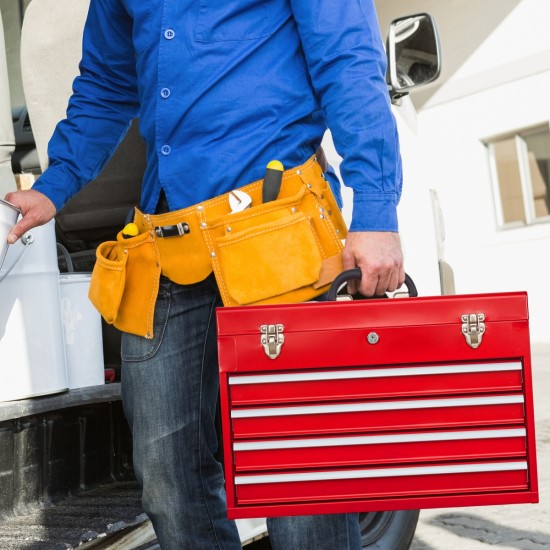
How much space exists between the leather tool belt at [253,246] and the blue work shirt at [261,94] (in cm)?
4

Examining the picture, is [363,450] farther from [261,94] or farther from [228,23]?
[228,23]

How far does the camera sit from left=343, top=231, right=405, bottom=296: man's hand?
1.68 m

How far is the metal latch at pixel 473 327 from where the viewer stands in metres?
1.59

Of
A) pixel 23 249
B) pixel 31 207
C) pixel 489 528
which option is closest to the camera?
pixel 31 207

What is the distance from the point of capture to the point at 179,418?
184cm

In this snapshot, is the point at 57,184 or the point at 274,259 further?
the point at 57,184

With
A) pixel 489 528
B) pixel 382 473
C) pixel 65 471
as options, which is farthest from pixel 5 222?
pixel 489 528

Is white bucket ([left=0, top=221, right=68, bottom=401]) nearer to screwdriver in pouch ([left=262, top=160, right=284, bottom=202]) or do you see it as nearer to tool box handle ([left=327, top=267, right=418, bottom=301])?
screwdriver in pouch ([left=262, top=160, right=284, bottom=202])

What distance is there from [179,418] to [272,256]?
41 centimetres

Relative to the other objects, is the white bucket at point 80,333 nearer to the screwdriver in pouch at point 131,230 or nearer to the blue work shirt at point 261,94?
the screwdriver in pouch at point 131,230

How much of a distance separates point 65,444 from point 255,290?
33.1 inches

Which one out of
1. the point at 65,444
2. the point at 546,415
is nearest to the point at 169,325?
the point at 65,444

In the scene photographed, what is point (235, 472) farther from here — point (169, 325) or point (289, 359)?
point (169, 325)

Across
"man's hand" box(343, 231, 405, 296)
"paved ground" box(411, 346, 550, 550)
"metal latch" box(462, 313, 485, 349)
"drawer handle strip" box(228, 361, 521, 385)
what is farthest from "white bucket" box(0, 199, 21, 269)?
"paved ground" box(411, 346, 550, 550)
